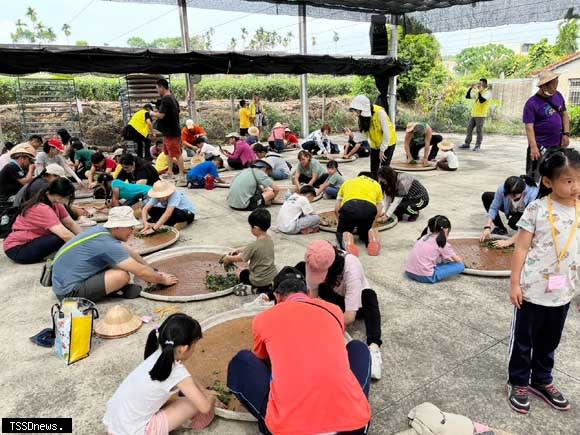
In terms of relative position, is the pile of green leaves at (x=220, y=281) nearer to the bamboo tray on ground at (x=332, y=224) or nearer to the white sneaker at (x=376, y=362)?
the white sneaker at (x=376, y=362)

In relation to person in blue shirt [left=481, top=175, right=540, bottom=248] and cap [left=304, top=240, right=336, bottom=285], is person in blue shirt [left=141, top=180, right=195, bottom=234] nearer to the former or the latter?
cap [left=304, top=240, right=336, bottom=285]

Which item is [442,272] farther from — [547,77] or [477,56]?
[477,56]

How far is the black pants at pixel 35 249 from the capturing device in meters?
4.80

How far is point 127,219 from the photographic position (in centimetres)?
365

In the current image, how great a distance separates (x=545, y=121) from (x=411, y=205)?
1863 millimetres

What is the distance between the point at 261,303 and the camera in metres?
3.72

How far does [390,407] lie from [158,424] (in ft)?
4.24

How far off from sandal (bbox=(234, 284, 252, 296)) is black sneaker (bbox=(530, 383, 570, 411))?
7.59 feet

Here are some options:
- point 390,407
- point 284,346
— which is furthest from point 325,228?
point 284,346

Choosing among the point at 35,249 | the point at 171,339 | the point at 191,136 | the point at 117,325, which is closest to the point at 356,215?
the point at 117,325

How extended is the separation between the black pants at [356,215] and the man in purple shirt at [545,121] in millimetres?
2008

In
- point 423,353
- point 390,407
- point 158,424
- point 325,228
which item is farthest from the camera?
point 325,228

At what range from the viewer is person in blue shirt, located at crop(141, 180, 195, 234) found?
568 cm

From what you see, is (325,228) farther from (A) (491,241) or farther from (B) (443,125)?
(B) (443,125)
